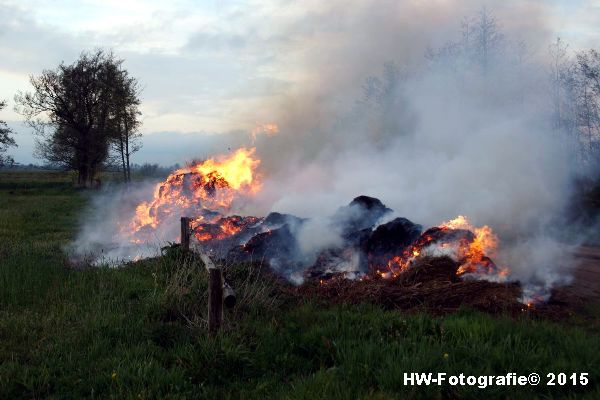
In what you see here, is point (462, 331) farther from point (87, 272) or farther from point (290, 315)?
point (87, 272)

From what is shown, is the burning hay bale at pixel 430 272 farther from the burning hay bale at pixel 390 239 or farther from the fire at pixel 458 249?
the burning hay bale at pixel 390 239

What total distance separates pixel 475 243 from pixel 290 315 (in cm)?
472

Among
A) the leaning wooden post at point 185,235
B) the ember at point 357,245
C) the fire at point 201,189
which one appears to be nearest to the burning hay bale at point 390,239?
the ember at point 357,245

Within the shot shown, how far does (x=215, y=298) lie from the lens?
596 centimetres

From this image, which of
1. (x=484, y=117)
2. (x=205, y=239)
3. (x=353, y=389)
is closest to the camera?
(x=353, y=389)

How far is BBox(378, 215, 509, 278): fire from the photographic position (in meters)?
9.09

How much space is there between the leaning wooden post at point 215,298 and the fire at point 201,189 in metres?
9.43

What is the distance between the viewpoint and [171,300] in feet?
23.4

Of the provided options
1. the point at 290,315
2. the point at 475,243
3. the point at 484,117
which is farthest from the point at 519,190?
the point at 290,315

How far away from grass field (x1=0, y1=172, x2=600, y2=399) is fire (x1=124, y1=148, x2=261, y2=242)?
7.91m

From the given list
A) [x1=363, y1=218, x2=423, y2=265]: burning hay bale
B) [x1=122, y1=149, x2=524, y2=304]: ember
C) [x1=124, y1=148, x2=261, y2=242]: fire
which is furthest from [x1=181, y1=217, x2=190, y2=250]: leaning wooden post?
[x1=124, y1=148, x2=261, y2=242]: fire

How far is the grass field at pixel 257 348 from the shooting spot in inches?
185

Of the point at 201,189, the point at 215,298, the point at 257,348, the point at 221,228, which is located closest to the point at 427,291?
the point at 257,348

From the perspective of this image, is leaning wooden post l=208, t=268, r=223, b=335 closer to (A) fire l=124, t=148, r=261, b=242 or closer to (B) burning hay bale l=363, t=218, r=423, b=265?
(B) burning hay bale l=363, t=218, r=423, b=265
